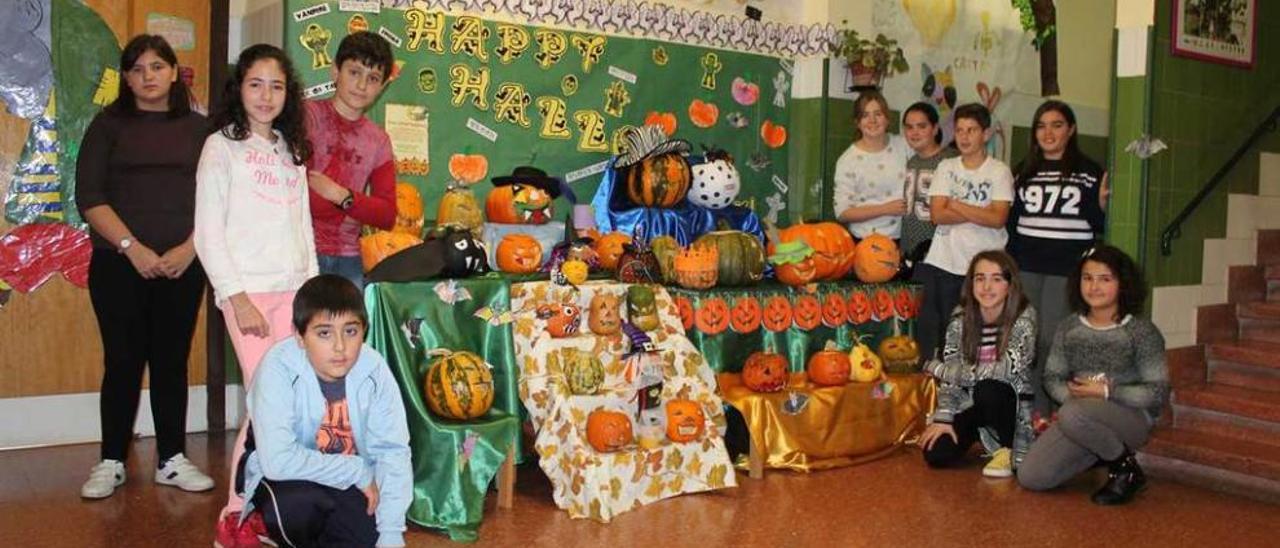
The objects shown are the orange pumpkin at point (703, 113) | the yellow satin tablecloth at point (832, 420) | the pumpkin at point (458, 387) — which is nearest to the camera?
the pumpkin at point (458, 387)

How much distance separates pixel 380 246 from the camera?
15.2ft

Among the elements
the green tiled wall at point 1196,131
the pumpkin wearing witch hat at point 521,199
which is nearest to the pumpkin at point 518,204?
the pumpkin wearing witch hat at point 521,199

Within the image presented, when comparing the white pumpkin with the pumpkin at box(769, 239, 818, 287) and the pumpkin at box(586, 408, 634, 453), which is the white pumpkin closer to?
the pumpkin at box(769, 239, 818, 287)

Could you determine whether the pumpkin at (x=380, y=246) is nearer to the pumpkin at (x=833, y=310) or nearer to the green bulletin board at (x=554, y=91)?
the green bulletin board at (x=554, y=91)

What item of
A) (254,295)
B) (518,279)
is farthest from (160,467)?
(518,279)

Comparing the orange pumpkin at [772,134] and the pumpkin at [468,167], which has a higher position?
the orange pumpkin at [772,134]

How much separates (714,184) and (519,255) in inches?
50.8

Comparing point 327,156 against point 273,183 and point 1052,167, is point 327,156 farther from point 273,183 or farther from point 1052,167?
point 1052,167

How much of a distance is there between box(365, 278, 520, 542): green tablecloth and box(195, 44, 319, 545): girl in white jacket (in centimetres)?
50

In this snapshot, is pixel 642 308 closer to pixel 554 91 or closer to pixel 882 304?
pixel 882 304

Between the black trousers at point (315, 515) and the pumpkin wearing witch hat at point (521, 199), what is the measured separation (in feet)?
7.39

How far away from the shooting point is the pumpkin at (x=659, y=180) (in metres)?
5.82

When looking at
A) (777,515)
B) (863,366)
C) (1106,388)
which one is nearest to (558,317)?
(777,515)

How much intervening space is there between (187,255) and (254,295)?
0.79m
